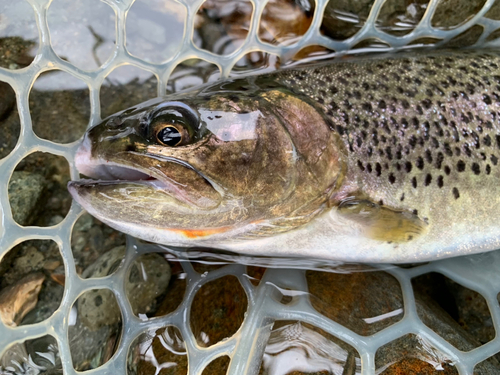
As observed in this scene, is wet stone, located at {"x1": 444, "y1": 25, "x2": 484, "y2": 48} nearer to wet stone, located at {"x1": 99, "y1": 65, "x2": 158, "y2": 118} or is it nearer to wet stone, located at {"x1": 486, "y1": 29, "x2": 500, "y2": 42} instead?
wet stone, located at {"x1": 486, "y1": 29, "x2": 500, "y2": 42}

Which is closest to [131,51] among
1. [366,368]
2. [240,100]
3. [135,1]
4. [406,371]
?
[135,1]

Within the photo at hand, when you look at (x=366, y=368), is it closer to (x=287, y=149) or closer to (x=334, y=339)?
(x=334, y=339)

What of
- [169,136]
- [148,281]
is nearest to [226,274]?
[148,281]

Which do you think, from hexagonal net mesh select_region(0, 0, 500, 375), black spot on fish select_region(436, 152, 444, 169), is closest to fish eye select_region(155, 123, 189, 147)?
hexagonal net mesh select_region(0, 0, 500, 375)

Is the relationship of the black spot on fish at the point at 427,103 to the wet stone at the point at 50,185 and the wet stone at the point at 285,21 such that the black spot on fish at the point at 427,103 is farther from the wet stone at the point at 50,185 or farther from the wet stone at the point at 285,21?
the wet stone at the point at 50,185

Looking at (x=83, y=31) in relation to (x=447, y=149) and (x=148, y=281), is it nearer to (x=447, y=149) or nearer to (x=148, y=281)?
(x=148, y=281)

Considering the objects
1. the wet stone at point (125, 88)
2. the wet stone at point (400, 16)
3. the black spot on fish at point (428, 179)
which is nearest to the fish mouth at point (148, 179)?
the wet stone at point (125, 88)

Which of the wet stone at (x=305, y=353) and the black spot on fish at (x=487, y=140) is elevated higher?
the black spot on fish at (x=487, y=140)
